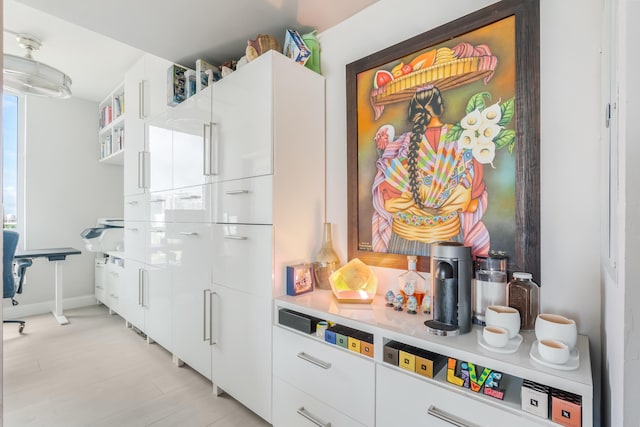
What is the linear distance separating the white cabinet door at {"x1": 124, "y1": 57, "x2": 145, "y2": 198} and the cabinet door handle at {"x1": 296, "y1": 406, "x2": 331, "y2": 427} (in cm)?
225

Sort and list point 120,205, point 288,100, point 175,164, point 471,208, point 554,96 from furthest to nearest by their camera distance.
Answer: point 120,205, point 175,164, point 288,100, point 471,208, point 554,96

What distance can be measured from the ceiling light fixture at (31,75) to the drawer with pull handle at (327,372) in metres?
2.76

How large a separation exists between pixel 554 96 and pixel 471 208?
50 cm

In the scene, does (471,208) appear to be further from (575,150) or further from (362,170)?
(362,170)

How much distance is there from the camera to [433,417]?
3.18 ft

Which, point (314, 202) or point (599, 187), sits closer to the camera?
point (599, 187)

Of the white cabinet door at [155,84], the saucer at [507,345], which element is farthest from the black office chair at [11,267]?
the saucer at [507,345]

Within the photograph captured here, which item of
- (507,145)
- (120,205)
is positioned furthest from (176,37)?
(120,205)

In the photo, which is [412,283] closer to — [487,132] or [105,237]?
[487,132]

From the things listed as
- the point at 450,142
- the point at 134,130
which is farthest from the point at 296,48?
the point at 134,130

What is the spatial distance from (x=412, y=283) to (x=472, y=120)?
75cm

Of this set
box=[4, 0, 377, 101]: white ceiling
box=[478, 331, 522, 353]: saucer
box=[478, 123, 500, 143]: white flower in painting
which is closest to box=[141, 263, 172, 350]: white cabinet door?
box=[4, 0, 377, 101]: white ceiling

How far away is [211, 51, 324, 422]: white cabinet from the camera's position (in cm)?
152

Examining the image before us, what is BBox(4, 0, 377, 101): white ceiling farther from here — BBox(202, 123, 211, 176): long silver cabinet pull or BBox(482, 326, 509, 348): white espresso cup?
BBox(482, 326, 509, 348): white espresso cup
